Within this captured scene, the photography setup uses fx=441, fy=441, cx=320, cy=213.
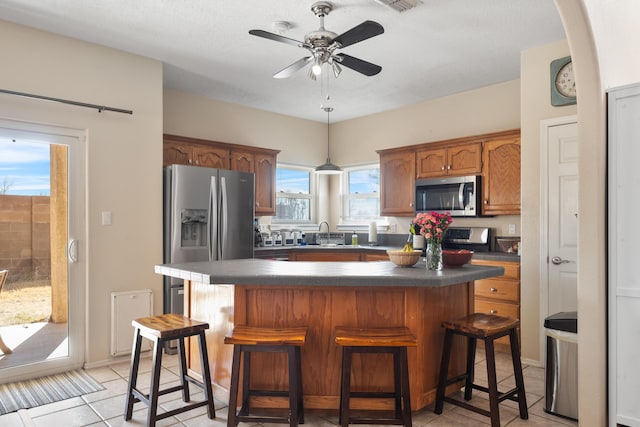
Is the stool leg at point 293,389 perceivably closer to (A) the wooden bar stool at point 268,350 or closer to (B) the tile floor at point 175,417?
(A) the wooden bar stool at point 268,350

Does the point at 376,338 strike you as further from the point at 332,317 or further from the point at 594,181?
the point at 594,181

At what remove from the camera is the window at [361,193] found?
20.7ft

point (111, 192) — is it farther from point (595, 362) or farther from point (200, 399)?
point (595, 362)

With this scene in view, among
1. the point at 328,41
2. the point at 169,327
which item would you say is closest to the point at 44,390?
the point at 169,327

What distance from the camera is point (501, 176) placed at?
453cm

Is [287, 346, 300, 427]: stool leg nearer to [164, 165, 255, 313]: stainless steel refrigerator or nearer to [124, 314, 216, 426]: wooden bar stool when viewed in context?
[124, 314, 216, 426]: wooden bar stool

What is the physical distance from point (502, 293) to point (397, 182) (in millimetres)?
1947

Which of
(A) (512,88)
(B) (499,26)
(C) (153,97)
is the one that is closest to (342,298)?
(B) (499,26)

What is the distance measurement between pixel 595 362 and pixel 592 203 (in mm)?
895

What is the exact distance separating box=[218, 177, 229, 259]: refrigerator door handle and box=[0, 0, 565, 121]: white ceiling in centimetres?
117

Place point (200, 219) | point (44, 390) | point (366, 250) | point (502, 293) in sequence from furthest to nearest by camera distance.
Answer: point (366, 250), point (200, 219), point (502, 293), point (44, 390)

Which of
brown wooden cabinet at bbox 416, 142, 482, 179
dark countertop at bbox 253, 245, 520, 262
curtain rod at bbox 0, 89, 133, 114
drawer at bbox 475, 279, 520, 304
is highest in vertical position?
curtain rod at bbox 0, 89, 133, 114

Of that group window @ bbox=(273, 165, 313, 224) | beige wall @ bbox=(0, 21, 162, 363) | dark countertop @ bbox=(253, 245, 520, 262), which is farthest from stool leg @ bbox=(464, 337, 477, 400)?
window @ bbox=(273, 165, 313, 224)

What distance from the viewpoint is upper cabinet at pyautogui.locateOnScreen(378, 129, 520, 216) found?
4.46 meters
